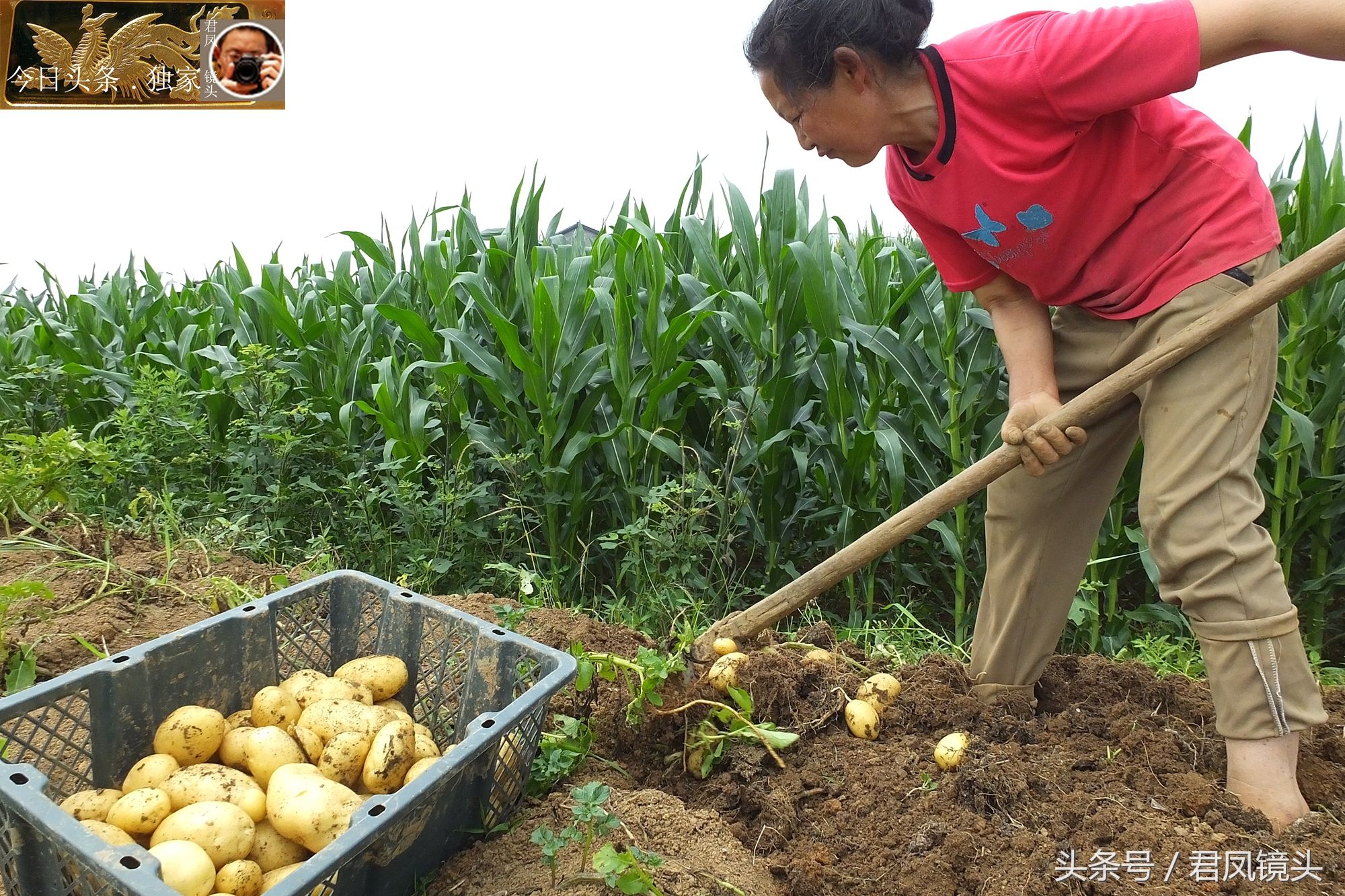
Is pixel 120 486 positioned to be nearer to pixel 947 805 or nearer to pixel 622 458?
pixel 622 458

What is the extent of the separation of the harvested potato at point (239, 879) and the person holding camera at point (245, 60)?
5021 millimetres

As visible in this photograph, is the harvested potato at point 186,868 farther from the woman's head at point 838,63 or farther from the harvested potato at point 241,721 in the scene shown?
the woman's head at point 838,63

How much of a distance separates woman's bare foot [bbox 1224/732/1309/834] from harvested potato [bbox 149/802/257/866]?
192 cm

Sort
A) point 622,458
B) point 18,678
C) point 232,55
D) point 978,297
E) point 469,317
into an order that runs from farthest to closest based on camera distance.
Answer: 1. point 232,55
2. point 469,317
3. point 622,458
4. point 978,297
5. point 18,678

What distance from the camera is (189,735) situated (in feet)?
5.48

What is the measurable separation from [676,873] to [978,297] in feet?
5.18

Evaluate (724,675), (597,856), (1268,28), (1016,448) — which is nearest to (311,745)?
(597,856)

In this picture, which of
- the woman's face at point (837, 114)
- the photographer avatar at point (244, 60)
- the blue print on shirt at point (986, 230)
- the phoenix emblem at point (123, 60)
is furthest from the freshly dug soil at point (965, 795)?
the phoenix emblem at point (123, 60)

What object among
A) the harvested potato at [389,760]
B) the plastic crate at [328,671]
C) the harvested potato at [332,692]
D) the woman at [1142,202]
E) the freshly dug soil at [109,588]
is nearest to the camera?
the plastic crate at [328,671]

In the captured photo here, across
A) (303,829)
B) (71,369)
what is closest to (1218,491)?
(303,829)

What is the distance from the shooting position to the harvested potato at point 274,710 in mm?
1800

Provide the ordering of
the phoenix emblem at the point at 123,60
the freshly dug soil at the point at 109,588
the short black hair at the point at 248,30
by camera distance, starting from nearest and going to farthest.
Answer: the freshly dug soil at the point at 109,588
the short black hair at the point at 248,30
the phoenix emblem at the point at 123,60

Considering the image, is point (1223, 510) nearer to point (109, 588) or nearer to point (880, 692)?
point (880, 692)

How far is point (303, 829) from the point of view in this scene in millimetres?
1418
